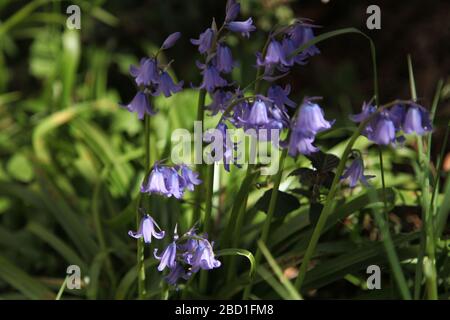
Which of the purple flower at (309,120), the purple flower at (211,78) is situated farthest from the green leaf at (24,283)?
the purple flower at (309,120)

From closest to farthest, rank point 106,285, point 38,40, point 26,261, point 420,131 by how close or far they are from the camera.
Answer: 1. point 420,131
2. point 106,285
3. point 26,261
4. point 38,40

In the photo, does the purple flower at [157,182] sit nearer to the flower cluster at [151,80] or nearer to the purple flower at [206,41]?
the flower cluster at [151,80]

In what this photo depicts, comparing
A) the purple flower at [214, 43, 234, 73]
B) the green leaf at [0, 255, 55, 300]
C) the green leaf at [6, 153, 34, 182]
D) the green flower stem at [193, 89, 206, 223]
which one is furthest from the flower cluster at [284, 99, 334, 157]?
the green leaf at [6, 153, 34, 182]

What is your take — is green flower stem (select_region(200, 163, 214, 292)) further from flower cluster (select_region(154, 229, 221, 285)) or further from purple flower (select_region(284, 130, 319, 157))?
purple flower (select_region(284, 130, 319, 157))

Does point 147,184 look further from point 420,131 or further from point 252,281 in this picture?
point 420,131

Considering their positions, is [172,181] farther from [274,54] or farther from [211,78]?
[274,54]
